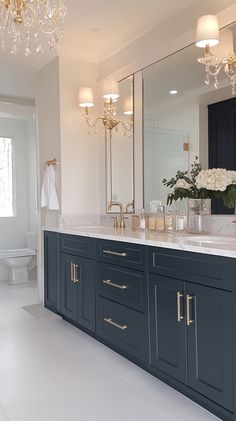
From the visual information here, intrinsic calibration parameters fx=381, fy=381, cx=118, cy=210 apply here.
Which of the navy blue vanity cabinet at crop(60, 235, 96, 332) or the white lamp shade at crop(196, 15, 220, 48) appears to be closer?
the white lamp shade at crop(196, 15, 220, 48)

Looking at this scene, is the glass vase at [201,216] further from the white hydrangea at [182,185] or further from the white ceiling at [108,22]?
the white ceiling at [108,22]

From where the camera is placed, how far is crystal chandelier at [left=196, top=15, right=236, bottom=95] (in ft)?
8.04

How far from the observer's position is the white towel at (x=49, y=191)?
3.76m

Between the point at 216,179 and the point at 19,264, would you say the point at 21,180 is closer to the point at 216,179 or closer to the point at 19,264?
the point at 19,264

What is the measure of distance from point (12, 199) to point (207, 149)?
4.13 m

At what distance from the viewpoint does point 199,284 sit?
191 centimetres

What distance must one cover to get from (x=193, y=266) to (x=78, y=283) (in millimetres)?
1436

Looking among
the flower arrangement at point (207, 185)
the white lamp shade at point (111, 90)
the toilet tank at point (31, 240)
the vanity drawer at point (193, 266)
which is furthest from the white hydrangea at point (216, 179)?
the toilet tank at point (31, 240)

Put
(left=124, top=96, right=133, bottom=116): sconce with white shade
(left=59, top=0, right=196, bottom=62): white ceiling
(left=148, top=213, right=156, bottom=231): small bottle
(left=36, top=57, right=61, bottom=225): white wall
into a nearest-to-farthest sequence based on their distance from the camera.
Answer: (left=59, top=0, right=196, bottom=62): white ceiling
(left=148, top=213, right=156, bottom=231): small bottle
(left=124, top=96, right=133, bottom=116): sconce with white shade
(left=36, top=57, right=61, bottom=225): white wall

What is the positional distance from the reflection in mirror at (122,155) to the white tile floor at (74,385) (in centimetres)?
133

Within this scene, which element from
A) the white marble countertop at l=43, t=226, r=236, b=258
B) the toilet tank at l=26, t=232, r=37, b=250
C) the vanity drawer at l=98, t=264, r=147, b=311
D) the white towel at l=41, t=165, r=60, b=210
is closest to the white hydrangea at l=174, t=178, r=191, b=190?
the white marble countertop at l=43, t=226, r=236, b=258

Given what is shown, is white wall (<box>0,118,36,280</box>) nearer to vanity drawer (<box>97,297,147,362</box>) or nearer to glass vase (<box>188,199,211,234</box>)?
vanity drawer (<box>97,297,147,362</box>)

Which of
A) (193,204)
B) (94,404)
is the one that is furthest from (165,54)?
(94,404)

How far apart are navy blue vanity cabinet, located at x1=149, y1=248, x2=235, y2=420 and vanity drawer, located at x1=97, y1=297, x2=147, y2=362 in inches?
4.5
